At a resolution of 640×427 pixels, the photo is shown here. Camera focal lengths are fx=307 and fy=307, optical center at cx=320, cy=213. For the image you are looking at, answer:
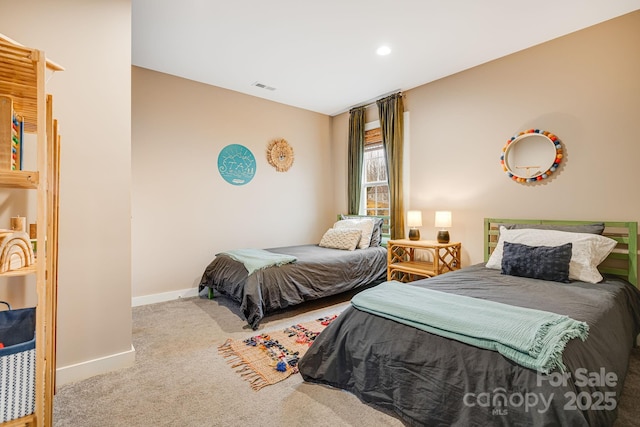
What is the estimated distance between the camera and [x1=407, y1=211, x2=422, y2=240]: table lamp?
3.67 m

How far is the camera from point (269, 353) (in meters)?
2.31

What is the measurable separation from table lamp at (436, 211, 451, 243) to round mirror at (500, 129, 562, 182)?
2.40 feet

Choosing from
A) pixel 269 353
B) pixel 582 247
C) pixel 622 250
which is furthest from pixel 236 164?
pixel 622 250

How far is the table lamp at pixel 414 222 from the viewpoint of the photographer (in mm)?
3674

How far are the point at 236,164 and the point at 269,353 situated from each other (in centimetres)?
262

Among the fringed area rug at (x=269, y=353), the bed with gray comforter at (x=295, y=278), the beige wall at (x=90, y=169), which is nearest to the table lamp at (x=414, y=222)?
the bed with gray comforter at (x=295, y=278)

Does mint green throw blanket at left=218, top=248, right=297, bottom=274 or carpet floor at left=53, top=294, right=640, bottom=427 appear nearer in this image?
carpet floor at left=53, top=294, right=640, bottom=427

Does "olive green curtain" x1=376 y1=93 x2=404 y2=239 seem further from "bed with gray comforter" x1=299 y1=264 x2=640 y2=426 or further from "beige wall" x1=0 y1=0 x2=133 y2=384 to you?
"beige wall" x1=0 y1=0 x2=133 y2=384

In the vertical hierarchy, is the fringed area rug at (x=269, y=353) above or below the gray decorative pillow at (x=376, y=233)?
below

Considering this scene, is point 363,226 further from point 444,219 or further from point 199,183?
point 199,183

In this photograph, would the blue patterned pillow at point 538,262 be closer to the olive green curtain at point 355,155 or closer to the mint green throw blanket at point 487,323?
the mint green throw blanket at point 487,323

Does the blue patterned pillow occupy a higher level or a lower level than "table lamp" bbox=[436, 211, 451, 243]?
lower

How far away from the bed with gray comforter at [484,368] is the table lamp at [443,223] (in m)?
1.25

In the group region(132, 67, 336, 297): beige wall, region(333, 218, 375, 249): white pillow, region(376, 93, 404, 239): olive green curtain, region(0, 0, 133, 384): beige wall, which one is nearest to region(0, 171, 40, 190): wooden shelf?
region(0, 0, 133, 384): beige wall
